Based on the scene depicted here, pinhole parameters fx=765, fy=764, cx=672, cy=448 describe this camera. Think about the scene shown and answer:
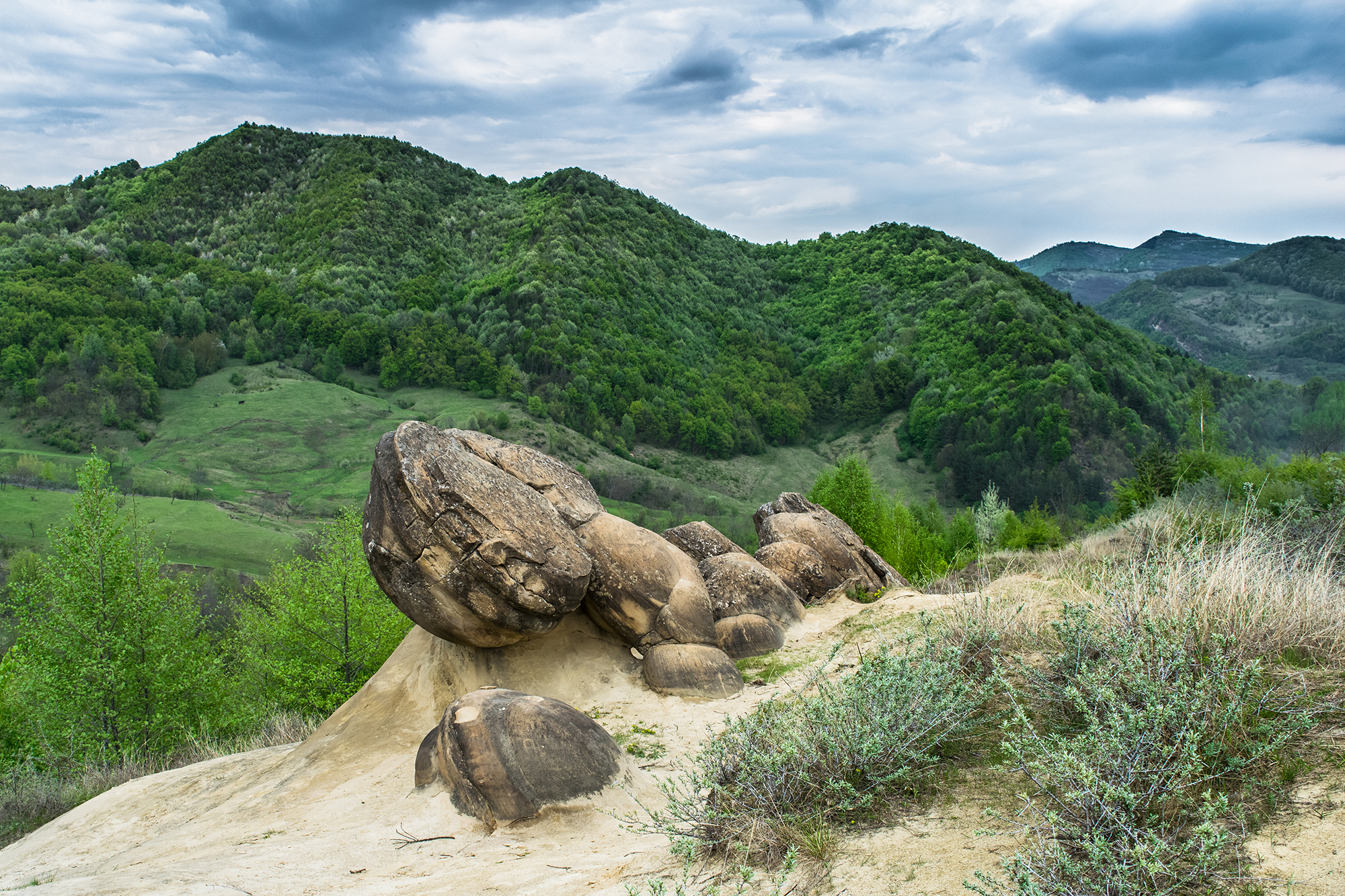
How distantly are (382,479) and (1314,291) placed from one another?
168750mm

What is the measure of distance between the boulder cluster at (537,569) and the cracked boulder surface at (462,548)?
17 mm

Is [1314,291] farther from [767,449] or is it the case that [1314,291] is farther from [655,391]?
[655,391]

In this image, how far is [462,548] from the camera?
10086 mm

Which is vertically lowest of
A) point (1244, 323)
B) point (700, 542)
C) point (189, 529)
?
point (189, 529)

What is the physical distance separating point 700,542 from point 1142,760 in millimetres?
11561

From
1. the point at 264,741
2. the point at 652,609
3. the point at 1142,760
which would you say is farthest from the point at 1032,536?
the point at 1142,760

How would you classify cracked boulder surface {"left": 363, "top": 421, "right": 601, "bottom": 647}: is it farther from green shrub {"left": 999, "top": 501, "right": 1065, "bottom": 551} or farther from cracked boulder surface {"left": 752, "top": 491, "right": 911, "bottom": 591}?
green shrub {"left": 999, "top": 501, "right": 1065, "bottom": 551}

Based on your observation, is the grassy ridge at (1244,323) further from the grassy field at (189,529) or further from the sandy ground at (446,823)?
the grassy field at (189,529)

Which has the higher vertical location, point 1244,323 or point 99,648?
point 1244,323

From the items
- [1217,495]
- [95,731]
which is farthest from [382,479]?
[1217,495]

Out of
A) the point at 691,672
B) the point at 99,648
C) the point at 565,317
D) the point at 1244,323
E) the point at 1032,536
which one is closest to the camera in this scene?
the point at 691,672

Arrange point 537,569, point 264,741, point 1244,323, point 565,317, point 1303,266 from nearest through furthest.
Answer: point 537,569
point 264,741
point 565,317
point 1244,323
point 1303,266

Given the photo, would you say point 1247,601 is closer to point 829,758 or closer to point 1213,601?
point 1213,601

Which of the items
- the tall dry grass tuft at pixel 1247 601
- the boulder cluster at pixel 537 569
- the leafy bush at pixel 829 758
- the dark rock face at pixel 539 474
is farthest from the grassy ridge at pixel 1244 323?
the leafy bush at pixel 829 758
